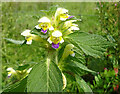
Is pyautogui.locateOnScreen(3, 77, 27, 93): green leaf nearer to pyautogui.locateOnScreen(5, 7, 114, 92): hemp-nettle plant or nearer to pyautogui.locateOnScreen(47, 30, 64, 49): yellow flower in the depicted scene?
pyautogui.locateOnScreen(5, 7, 114, 92): hemp-nettle plant

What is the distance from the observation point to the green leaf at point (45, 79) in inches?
20.3

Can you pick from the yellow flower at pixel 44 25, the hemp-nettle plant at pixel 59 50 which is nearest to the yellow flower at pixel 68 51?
the hemp-nettle plant at pixel 59 50

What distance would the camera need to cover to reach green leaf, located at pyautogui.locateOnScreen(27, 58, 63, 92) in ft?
1.69

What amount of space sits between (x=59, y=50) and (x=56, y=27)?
12cm

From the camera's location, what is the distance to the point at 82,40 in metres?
0.58

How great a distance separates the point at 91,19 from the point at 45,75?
2.32 m

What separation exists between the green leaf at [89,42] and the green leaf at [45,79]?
0.13 metres

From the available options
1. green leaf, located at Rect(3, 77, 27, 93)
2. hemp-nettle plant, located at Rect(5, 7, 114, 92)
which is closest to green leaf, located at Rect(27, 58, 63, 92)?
hemp-nettle plant, located at Rect(5, 7, 114, 92)

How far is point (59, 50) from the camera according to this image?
28.0 inches

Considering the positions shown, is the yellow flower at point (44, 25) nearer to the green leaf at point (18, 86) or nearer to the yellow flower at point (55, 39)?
the yellow flower at point (55, 39)

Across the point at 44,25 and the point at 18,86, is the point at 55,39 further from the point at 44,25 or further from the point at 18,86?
the point at 18,86

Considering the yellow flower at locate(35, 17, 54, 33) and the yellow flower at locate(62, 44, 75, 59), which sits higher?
the yellow flower at locate(35, 17, 54, 33)

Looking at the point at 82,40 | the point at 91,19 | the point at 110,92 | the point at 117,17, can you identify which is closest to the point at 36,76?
the point at 82,40

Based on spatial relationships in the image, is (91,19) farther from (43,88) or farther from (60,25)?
(43,88)
